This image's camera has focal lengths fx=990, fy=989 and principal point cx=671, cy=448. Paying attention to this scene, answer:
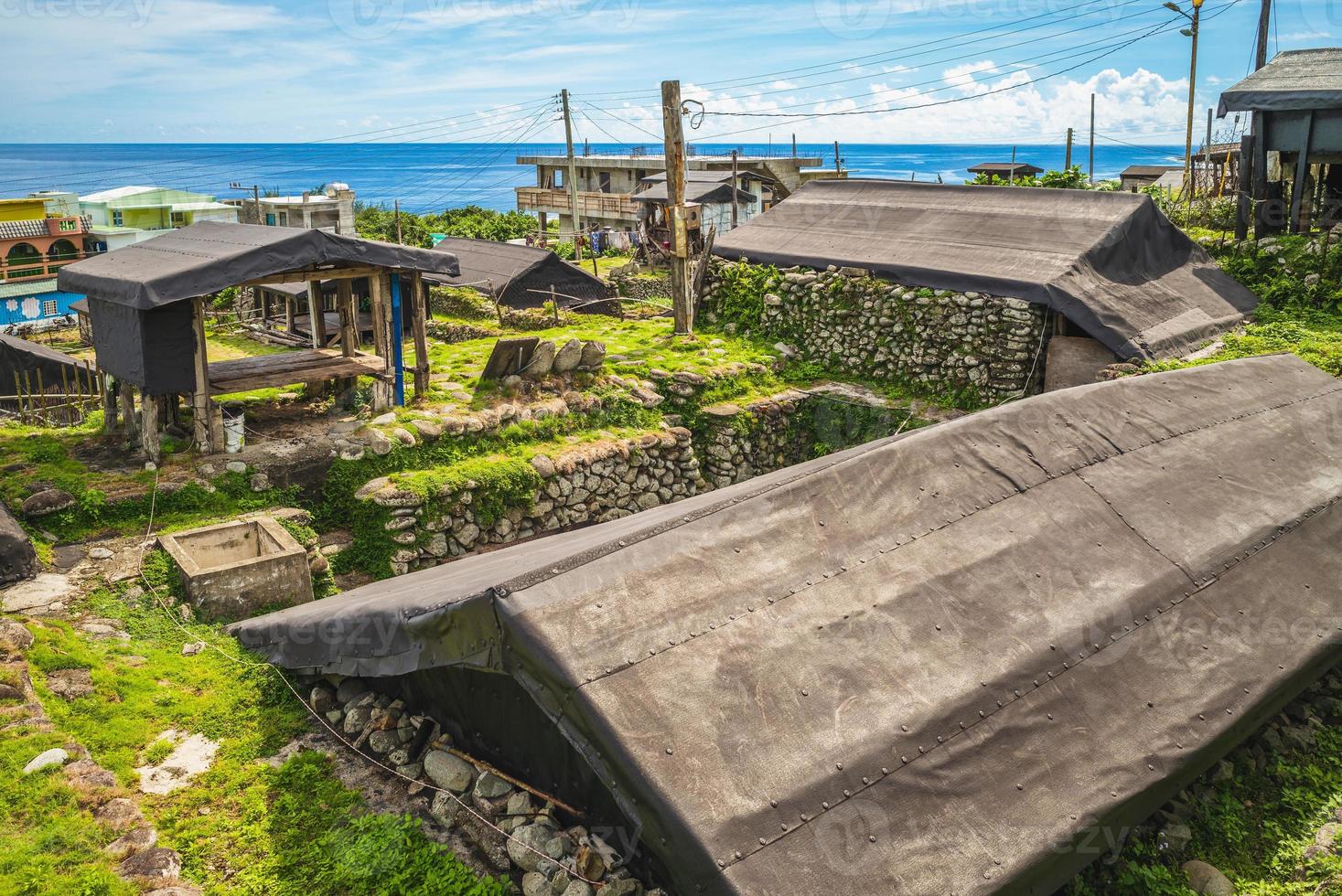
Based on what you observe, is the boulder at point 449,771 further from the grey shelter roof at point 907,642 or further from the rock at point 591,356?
the rock at point 591,356

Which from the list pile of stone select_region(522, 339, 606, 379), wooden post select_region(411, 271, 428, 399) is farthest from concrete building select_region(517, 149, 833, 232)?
wooden post select_region(411, 271, 428, 399)

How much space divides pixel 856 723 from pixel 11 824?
4815 millimetres

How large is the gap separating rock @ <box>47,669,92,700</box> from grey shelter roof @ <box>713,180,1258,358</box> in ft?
42.9

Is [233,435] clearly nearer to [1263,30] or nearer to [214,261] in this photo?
[214,261]

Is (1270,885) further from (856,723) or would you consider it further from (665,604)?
(665,604)

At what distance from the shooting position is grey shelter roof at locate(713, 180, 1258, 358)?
14859mm

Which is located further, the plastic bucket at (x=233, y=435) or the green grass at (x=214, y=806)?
the plastic bucket at (x=233, y=435)

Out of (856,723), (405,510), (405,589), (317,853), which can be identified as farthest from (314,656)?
(405,510)

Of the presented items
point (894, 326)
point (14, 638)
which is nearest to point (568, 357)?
point (894, 326)

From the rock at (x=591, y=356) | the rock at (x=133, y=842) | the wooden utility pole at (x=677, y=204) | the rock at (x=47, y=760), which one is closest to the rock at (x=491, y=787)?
the rock at (x=133, y=842)

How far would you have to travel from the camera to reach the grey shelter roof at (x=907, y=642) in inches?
190

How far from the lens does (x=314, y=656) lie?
712cm

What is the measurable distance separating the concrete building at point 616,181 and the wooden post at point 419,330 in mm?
27233

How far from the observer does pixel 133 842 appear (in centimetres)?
576
